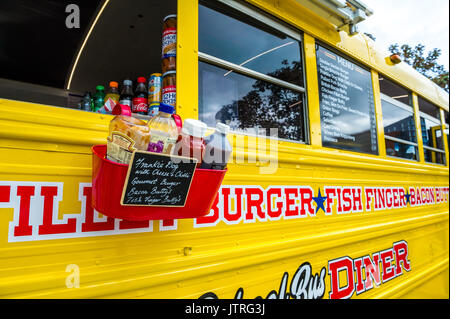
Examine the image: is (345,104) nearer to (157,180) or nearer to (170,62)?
(170,62)

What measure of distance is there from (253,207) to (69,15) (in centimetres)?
249

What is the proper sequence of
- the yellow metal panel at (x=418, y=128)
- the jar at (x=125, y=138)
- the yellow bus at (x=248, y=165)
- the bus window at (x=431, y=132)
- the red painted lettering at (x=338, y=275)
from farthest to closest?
the bus window at (x=431, y=132)
the yellow metal panel at (x=418, y=128)
the red painted lettering at (x=338, y=275)
the yellow bus at (x=248, y=165)
the jar at (x=125, y=138)

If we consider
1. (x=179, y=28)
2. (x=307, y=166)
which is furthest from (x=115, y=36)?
(x=307, y=166)

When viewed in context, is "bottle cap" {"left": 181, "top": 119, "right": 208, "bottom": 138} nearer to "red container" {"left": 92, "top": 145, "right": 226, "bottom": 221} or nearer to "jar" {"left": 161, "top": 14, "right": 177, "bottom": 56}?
"red container" {"left": 92, "top": 145, "right": 226, "bottom": 221}

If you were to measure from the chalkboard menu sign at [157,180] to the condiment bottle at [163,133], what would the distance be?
3cm

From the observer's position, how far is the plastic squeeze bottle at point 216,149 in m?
0.87

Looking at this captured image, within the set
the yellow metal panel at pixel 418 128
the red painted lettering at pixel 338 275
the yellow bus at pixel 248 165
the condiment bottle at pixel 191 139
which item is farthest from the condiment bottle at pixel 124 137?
the yellow metal panel at pixel 418 128

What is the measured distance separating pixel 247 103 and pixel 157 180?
2.67 ft

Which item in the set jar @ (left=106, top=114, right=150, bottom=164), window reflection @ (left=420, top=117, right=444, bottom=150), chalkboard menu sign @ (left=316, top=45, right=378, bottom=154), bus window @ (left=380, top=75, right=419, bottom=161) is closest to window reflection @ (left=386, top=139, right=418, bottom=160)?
bus window @ (left=380, top=75, right=419, bottom=161)

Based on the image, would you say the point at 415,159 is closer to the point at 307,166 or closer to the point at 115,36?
the point at 307,166

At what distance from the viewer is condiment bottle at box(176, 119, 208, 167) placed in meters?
0.80

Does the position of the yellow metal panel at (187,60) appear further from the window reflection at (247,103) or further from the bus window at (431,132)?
the bus window at (431,132)

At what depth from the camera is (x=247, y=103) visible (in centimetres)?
144

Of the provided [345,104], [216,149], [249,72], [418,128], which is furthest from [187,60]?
[418,128]
